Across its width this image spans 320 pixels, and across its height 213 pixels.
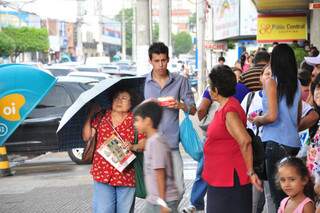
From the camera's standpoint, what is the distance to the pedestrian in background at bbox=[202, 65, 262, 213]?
4.96m

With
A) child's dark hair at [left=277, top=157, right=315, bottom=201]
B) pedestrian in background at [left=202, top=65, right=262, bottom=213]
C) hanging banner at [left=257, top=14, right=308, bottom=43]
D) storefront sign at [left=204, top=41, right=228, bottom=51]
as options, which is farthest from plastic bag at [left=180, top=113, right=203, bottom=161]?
storefront sign at [left=204, top=41, right=228, bottom=51]

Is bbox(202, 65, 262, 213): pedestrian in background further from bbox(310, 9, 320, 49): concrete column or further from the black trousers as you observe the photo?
bbox(310, 9, 320, 49): concrete column

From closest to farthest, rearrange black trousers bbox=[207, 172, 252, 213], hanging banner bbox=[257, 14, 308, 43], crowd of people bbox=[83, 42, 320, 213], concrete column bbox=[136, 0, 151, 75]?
crowd of people bbox=[83, 42, 320, 213], black trousers bbox=[207, 172, 252, 213], concrete column bbox=[136, 0, 151, 75], hanging banner bbox=[257, 14, 308, 43]

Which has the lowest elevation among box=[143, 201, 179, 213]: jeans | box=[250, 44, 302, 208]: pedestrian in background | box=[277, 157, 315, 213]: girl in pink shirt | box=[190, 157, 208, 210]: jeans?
box=[190, 157, 208, 210]: jeans

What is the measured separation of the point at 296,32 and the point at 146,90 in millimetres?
14289

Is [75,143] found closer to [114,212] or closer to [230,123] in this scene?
[114,212]

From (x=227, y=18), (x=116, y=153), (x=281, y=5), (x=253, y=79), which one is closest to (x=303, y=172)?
(x=116, y=153)

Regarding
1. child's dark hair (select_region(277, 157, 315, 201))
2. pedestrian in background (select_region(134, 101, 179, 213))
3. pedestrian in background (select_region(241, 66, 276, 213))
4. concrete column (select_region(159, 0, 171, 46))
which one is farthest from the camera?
concrete column (select_region(159, 0, 171, 46))

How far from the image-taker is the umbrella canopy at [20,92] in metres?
10.9

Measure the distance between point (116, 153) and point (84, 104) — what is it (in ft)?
1.61

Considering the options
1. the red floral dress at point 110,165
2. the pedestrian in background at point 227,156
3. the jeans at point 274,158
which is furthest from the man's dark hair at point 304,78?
the red floral dress at point 110,165

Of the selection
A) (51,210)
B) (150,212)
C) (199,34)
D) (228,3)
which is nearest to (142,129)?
(150,212)

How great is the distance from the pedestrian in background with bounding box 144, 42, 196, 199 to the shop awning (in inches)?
399

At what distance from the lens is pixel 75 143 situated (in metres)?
5.94
